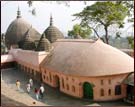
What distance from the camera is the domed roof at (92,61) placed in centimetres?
1862

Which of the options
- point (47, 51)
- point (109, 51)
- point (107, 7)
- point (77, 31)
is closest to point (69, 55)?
point (109, 51)

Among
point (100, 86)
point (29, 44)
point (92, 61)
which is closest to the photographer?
point (100, 86)

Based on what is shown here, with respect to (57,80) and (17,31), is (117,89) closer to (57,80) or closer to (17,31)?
(57,80)

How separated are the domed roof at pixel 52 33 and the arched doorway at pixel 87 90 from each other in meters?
9.58

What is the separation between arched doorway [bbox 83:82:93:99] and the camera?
18.8 m

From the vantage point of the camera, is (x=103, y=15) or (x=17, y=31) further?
(x=17, y=31)

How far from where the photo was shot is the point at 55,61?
71.6ft

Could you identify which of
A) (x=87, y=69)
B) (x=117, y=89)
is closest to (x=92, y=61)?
(x=87, y=69)

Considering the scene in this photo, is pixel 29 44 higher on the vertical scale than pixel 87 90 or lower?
higher

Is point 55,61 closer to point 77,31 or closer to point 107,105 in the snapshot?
point 107,105

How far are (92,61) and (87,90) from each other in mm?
1798

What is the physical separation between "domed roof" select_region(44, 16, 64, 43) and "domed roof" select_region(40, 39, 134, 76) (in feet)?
21.0

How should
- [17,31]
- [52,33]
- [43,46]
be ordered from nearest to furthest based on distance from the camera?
1. [43,46]
2. [52,33]
3. [17,31]

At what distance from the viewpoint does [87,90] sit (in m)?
19.0
